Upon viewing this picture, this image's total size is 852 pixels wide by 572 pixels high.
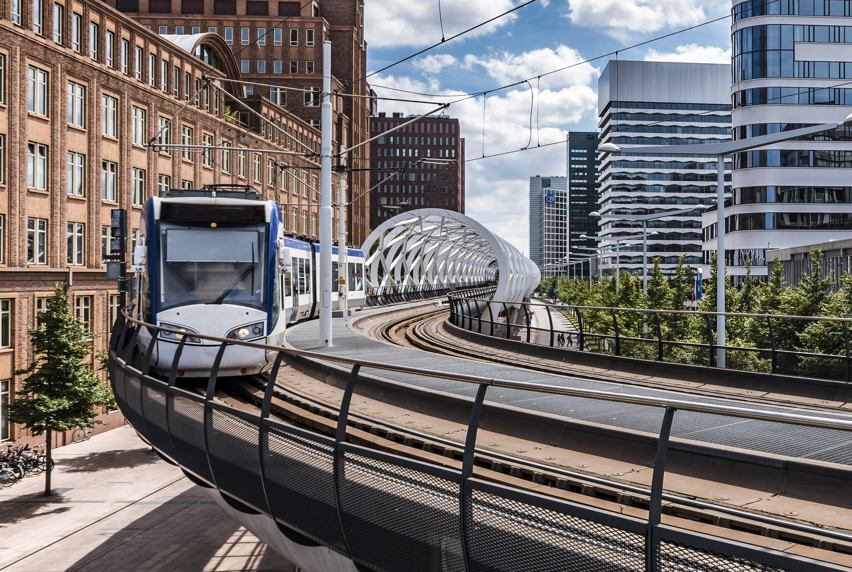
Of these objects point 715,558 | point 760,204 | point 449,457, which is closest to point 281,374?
point 449,457

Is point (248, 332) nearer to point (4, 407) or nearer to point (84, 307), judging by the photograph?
point (4, 407)

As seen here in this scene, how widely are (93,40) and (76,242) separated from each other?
9.92 metres

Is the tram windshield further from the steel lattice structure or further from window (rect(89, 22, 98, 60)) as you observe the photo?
window (rect(89, 22, 98, 60))

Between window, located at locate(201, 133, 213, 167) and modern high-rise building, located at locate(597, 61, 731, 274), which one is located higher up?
modern high-rise building, located at locate(597, 61, 731, 274)

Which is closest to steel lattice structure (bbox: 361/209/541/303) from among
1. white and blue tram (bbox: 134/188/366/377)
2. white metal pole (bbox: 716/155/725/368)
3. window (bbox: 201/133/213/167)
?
window (bbox: 201/133/213/167)

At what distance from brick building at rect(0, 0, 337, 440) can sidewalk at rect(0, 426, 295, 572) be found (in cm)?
439

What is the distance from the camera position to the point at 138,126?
135 feet

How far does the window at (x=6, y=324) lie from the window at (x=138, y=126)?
1264 centimetres

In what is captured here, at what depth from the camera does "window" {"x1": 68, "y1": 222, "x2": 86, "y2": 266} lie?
35.1 m

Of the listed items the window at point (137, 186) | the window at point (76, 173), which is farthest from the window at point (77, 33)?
the window at point (137, 186)

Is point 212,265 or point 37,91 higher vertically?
point 37,91

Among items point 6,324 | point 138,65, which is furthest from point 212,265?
point 138,65

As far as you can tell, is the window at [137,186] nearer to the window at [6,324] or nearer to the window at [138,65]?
the window at [138,65]

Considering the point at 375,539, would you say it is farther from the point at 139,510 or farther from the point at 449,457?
the point at 139,510
